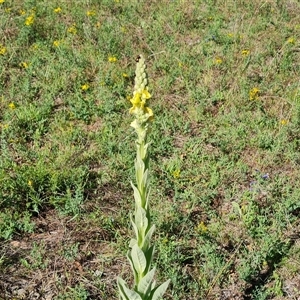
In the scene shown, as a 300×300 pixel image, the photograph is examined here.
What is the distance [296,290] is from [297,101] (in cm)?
241

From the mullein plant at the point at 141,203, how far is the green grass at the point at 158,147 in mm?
873

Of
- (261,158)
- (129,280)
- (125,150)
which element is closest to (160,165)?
(125,150)

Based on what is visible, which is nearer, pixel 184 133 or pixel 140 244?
pixel 140 244

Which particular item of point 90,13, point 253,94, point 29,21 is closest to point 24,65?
point 29,21

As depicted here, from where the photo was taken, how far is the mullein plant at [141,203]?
5.79ft

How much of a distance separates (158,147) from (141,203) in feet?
7.54

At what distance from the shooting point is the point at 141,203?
6.20 feet

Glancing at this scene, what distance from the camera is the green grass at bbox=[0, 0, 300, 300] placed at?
3.05 metres

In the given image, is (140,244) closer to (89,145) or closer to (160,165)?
(160,165)

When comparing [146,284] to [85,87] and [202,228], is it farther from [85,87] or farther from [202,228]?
[85,87]

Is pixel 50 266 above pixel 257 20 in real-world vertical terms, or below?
below

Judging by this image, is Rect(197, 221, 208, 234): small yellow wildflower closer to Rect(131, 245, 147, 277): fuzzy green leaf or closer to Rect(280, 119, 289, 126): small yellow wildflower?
Rect(131, 245, 147, 277): fuzzy green leaf

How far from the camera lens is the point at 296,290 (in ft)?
9.84

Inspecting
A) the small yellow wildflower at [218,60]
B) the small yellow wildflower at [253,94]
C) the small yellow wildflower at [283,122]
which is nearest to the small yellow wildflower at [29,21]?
the small yellow wildflower at [218,60]
